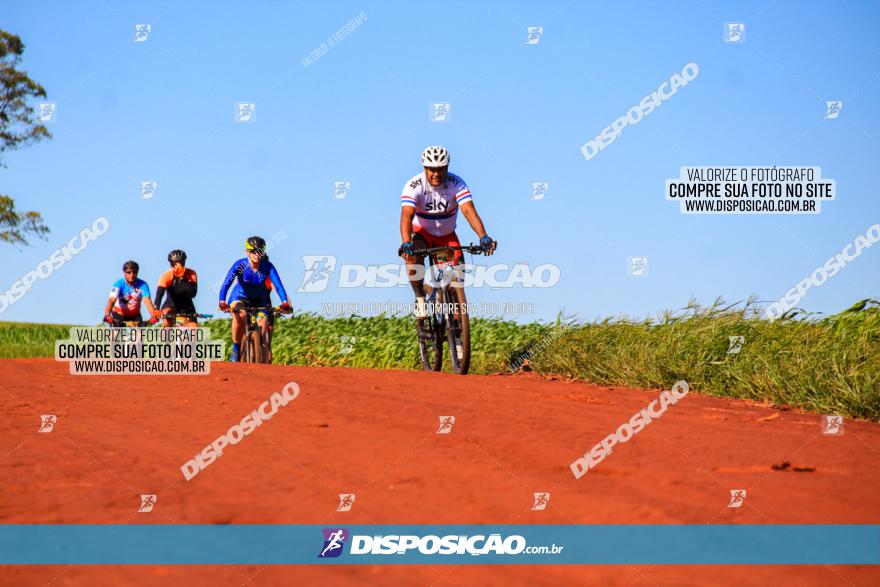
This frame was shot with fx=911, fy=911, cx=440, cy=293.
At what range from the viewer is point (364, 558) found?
3.84m

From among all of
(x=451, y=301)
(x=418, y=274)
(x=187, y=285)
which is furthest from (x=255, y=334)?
(x=451, y=301)

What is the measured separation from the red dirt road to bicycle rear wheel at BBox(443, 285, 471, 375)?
3.30 m

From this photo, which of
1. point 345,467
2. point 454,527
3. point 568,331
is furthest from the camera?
point 568,331

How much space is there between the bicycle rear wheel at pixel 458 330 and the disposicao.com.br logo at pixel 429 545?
7.35 meters

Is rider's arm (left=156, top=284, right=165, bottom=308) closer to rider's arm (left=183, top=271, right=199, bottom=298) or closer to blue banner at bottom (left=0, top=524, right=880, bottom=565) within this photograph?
rider's arm (left=183, top=271, right=199, bottom=298)

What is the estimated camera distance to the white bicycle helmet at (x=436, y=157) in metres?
11.4

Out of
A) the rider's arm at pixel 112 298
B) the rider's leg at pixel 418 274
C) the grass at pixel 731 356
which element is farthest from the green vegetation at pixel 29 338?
the rider's leg at pixel 418 274

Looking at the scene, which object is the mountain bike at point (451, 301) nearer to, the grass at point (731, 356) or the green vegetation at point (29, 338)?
the grass at point (731, 356)

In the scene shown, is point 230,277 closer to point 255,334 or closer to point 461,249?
point 255,334

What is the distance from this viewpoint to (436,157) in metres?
11.4

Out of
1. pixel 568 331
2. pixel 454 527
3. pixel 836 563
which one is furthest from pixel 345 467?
pixel 568 331

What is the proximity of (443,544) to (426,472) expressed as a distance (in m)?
0.94

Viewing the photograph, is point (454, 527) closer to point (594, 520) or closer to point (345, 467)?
point (594, 520)

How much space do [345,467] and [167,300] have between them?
10.7 meters
